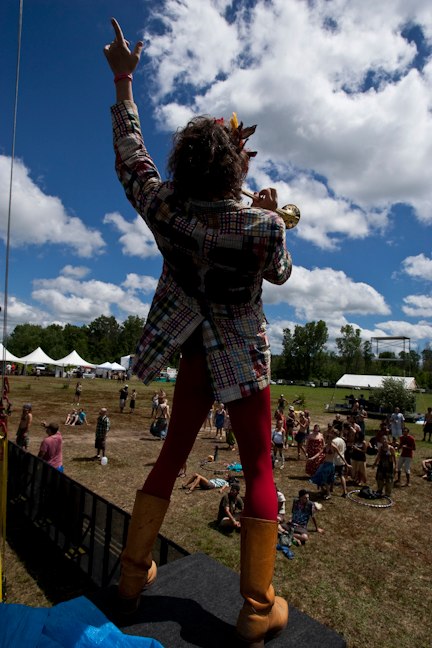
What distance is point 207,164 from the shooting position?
161 centimetres

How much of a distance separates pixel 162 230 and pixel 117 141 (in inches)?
18.7

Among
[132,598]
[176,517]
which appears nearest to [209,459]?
[176,517]

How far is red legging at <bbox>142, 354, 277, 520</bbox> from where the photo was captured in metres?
1.70

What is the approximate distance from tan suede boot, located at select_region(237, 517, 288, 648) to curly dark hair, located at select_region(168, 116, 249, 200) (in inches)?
50.8

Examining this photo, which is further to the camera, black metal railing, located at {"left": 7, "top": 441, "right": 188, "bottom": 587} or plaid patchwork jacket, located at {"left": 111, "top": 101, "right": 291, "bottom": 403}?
black metal railing, located at {"left": 7, "top": 441, "right": 188, "bottom": 587}

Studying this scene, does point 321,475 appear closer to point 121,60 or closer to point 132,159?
point 132,159

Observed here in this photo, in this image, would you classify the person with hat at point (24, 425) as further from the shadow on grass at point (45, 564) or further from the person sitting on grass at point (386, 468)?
the person sitting on grass at point (386, 468)

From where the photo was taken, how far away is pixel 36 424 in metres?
15.6

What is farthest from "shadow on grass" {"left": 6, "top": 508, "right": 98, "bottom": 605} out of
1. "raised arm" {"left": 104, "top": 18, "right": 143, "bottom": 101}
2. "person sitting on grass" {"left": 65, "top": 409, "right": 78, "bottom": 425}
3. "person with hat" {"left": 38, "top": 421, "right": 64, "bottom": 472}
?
"person sitting on grass" {"left": 65, "top": 409, "right": 78, "bottom": 425}

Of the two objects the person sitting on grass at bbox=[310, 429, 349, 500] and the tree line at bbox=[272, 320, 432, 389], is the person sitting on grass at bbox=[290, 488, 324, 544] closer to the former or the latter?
the person sitting on grass at bbox=[310, 429, 349, 500]

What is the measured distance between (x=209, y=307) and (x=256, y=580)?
1.05m

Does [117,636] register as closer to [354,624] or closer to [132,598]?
[132,598]

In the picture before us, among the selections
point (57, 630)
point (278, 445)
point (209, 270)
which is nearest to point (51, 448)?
point (57, 630)

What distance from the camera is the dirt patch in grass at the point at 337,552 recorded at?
472cm
